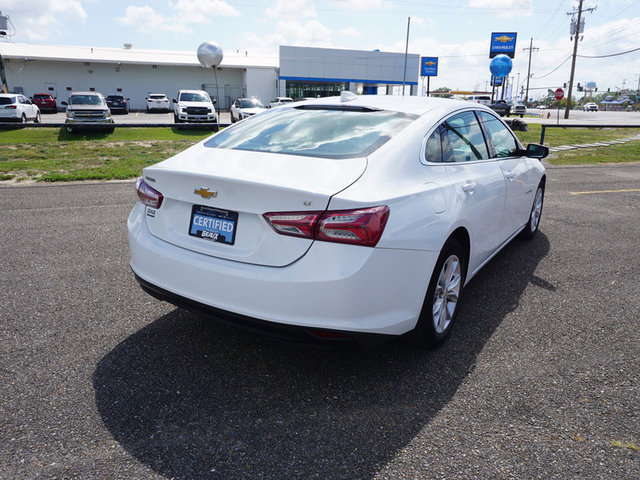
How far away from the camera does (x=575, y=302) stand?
4.23m

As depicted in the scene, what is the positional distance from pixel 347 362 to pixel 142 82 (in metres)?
55.7

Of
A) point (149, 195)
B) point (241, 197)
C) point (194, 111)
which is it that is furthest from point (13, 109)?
point (241, 197)

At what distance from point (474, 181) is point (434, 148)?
0.48 metres

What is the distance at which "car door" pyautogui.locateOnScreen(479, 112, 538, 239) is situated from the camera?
4.42 meters

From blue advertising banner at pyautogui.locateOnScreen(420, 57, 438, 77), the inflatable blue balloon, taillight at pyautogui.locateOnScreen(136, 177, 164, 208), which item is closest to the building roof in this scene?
blue advertising banner at pyautogui.locateOnScreen(420, 57, 438, 77)

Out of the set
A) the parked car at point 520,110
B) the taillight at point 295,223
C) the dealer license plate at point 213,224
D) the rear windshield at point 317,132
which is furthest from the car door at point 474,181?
the parked car at point 520,110

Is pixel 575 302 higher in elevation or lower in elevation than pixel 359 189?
lower

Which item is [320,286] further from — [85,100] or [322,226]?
[85,100]

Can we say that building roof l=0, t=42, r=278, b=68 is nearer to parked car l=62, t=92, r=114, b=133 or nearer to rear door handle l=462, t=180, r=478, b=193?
parked car l=62, t=92, r=114, b=133

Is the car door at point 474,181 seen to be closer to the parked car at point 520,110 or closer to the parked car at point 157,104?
the parked car at point 157,104

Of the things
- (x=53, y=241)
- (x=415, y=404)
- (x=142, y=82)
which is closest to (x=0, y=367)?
(x=415, y=404)

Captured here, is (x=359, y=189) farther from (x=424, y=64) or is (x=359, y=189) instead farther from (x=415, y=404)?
(x=424, y=64)

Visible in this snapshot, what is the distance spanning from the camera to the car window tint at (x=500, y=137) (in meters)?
4.48

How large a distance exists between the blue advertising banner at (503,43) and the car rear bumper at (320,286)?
6960 cm
